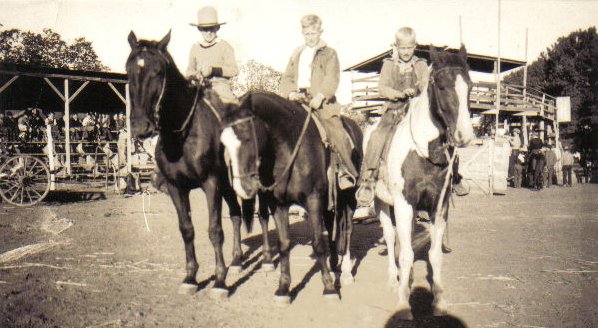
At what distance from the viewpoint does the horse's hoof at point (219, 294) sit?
18.4ft

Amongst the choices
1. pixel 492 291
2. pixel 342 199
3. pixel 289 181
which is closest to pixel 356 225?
pixel 342 199

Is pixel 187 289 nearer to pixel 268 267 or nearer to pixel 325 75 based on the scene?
pixel 268 267

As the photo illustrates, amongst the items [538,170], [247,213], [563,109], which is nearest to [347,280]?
[247,213]

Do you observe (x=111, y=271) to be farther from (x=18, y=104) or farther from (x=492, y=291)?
(x=18, y=104)

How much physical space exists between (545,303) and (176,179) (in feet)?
15.0

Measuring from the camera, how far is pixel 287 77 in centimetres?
650

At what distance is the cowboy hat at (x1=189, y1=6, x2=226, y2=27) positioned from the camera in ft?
23.0

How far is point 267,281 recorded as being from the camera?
6473mm

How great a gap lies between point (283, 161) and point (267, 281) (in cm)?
214

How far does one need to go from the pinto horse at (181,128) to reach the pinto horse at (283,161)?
807 mm

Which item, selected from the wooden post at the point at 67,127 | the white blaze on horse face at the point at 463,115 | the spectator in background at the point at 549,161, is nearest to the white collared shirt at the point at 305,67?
the white blaze on horse face at the point at 463,115

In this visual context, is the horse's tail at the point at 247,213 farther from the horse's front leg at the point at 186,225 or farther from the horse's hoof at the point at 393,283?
the horse's hoof at the point at 393,283

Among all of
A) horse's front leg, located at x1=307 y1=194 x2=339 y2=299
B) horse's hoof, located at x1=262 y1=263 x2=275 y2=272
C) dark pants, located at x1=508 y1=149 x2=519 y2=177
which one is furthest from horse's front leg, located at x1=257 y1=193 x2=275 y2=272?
dark pants, located at x1=508 y1=149 x2=519 y2=177

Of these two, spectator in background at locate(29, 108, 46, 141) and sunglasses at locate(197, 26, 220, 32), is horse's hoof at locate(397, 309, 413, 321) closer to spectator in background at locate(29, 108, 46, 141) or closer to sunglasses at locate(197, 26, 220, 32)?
sunglasses at locate(197, 26, 220, 32)
